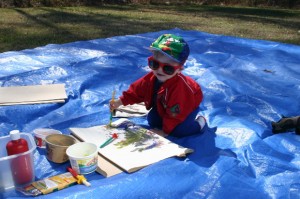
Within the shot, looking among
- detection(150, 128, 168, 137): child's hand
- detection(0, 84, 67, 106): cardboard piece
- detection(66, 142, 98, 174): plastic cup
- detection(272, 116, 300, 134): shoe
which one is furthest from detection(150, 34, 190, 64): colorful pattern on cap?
detection(0, 84, 67, 106): cardboard piece

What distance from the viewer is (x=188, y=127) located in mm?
2162

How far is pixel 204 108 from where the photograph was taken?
8.89 feet

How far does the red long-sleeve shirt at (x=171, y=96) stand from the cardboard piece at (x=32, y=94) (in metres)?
0.67

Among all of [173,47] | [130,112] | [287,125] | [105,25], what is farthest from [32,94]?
[105,25]

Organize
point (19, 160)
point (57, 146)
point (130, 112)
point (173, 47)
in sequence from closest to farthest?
point (19, 160) → point (57, 146) → point (173, 47) → point (130, 112)

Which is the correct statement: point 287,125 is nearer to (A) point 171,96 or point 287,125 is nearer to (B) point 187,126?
(B) point 187,126

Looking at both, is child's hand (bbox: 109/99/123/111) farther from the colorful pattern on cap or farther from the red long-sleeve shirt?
the colorful pattern on cap

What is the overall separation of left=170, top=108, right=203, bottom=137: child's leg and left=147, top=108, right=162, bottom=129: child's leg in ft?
0.50

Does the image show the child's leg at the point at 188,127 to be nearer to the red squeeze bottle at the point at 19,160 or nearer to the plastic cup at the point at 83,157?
the plastic cup at the point at 83,157

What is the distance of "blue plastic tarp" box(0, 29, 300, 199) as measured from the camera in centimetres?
170

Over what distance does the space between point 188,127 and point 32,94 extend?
4.12ft

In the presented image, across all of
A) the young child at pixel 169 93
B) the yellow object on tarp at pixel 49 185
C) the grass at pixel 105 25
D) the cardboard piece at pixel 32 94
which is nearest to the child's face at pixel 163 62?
the young child at pixel 169 93

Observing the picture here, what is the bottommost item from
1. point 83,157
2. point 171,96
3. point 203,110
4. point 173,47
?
point 203,110

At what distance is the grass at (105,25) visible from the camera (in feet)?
17.4
